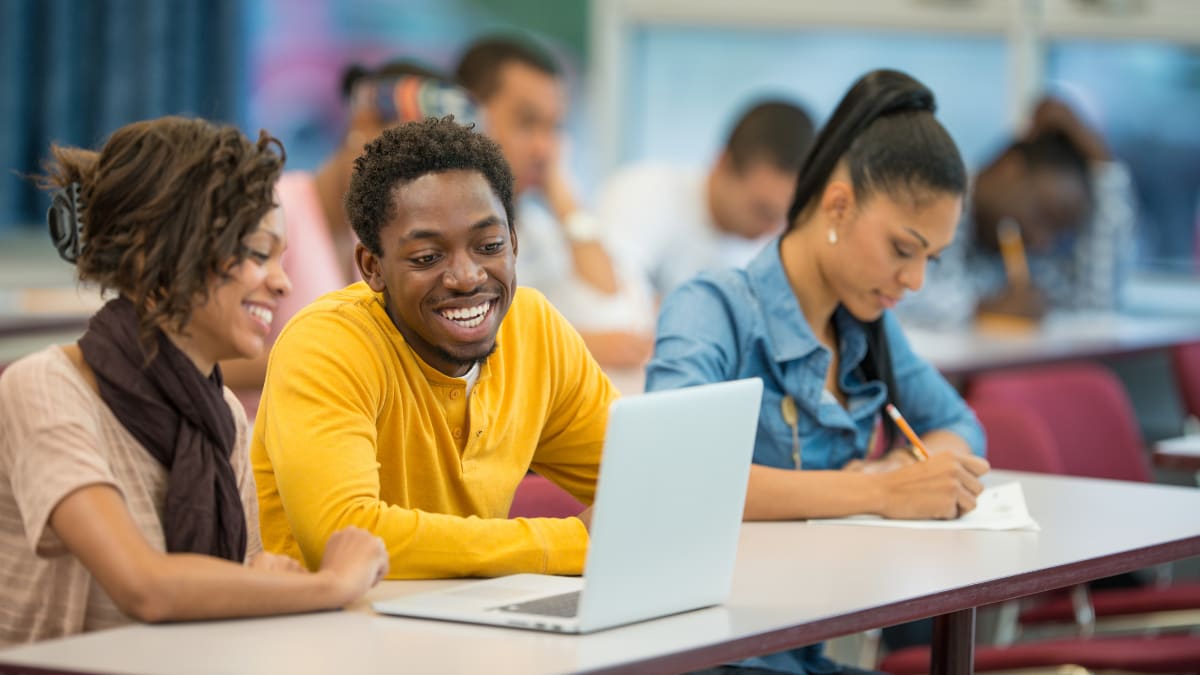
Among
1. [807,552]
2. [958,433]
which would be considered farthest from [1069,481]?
[807,552]

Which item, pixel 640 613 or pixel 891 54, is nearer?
pixel 640 613

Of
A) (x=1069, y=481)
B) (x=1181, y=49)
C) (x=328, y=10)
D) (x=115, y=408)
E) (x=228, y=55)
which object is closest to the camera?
(x=115, y=408)

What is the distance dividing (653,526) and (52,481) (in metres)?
0.55

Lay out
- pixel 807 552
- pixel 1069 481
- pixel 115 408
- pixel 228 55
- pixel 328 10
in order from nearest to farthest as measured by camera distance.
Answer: pixel 115 408 < pixel 807 552 < pixel 1069 481 < pixel 228 55 < pixel 328 10

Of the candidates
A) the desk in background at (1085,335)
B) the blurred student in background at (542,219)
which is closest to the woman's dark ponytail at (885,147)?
the desk in background at (1085,335)

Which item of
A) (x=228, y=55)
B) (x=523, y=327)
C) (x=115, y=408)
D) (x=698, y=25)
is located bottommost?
(x=115, y=408)

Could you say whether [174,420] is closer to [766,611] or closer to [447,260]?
[447,260]

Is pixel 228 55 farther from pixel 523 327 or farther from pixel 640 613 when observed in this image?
pixel 640 613

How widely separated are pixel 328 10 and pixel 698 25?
1.46m

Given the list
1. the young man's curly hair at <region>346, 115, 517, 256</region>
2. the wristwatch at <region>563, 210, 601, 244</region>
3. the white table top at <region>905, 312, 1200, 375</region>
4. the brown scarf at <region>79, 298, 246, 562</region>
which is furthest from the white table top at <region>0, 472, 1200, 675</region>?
the wristwatch at <region>563, 210, 601, 244</region>

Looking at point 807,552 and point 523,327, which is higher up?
point 523,327

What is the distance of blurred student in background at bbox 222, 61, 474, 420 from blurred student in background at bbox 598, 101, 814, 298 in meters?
1.12

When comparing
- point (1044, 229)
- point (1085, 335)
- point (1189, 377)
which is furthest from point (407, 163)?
point (1044, 229)

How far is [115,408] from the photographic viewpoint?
1596mm
